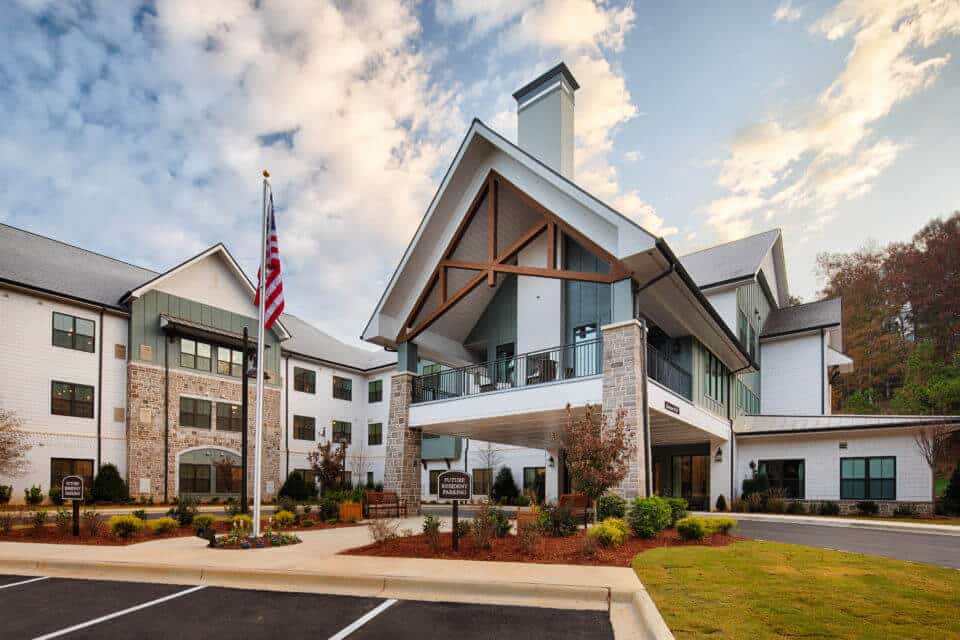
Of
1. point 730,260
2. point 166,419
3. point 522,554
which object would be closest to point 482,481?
point 166,419

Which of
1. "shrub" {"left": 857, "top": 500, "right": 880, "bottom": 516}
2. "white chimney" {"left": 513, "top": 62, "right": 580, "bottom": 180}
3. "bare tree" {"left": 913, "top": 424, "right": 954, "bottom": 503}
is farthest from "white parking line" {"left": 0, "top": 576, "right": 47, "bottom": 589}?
"bare tree" {"left": 913, "top": 424, "right": 954, "bottom": 503}

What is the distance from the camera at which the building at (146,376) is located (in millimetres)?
25469

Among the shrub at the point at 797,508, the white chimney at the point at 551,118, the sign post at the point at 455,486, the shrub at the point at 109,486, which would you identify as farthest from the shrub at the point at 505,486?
the sign post at the point at 455,486

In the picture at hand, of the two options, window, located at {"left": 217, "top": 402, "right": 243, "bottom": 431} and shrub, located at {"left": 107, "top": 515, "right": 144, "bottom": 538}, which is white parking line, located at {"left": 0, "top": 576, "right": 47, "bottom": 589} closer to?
shrub, located at {"left": 107, "top": 515, "right": 144, "bottom": 538}

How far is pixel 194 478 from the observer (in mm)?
30766

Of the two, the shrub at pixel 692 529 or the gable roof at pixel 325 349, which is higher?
the gable roof at pixel 325 349

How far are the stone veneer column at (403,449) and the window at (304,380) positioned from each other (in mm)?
18889

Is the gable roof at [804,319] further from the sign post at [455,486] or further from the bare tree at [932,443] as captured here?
the sign post at [455,486]

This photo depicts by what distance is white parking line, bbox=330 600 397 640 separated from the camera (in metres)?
5.93

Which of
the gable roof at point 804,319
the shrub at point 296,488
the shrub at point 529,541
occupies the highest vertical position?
the gable roof at point 804,319

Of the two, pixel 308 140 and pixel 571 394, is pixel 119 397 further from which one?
pixel 571 394

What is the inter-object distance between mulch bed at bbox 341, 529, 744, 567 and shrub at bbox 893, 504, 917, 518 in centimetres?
1376

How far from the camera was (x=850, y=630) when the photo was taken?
5445mm

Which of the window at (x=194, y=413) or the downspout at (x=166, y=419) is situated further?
the window at (x=194, y=413)
